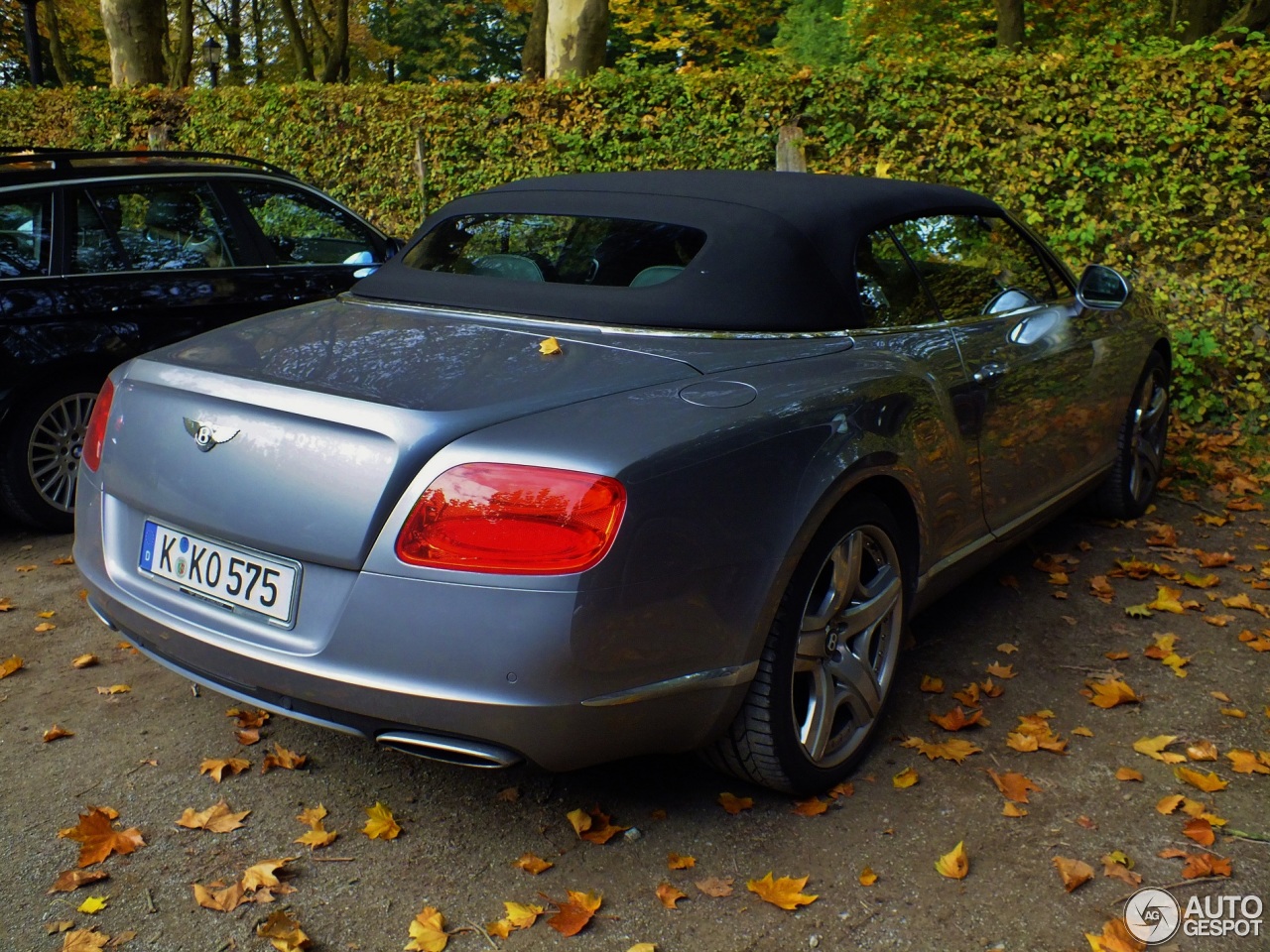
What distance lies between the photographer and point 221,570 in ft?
9.42

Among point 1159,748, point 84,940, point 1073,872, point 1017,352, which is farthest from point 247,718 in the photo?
point 1017,352

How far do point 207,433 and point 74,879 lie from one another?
42.3 inches

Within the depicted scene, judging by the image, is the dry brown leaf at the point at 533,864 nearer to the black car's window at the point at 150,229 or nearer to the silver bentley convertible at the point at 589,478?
the silver bentley convertible at the point at 589,478

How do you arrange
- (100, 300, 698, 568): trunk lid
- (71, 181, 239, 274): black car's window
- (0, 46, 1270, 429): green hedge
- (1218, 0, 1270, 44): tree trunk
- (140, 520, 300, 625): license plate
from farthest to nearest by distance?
(1218, 0, 1270, 44): tree trunk, (0, 46, 1270, 429): green hedge, (71, 181, 239, 274): black car's window, (140, 520, 300, 625): license plate, (100, 300, 698, 568): trunk lid

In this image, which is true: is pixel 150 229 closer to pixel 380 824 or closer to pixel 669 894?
pixel 380 824

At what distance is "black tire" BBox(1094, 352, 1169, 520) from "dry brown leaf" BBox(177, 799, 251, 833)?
13.6ft

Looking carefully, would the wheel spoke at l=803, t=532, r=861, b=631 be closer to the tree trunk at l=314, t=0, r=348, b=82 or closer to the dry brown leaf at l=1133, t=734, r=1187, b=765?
the dry brown leaf at l=1133, t=734, r=1187, b=765

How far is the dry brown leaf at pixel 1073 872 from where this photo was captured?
2895 millimetres

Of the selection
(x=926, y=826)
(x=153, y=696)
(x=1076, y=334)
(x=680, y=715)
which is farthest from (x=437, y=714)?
(x=1076, y=334)

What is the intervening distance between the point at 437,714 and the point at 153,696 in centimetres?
171

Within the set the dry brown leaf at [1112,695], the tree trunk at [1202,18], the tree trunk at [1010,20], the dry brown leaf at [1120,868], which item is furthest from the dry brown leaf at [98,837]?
the tree trunk at [1010,20]

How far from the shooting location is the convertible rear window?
3.72 metres

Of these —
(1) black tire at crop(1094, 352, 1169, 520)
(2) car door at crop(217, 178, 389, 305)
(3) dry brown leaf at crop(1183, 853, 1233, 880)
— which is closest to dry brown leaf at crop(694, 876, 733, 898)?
(3) dry brown leaf at crop(1183, 853, 1233, 880)

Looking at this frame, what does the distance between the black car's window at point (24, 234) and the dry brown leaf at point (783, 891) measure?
174 inches
